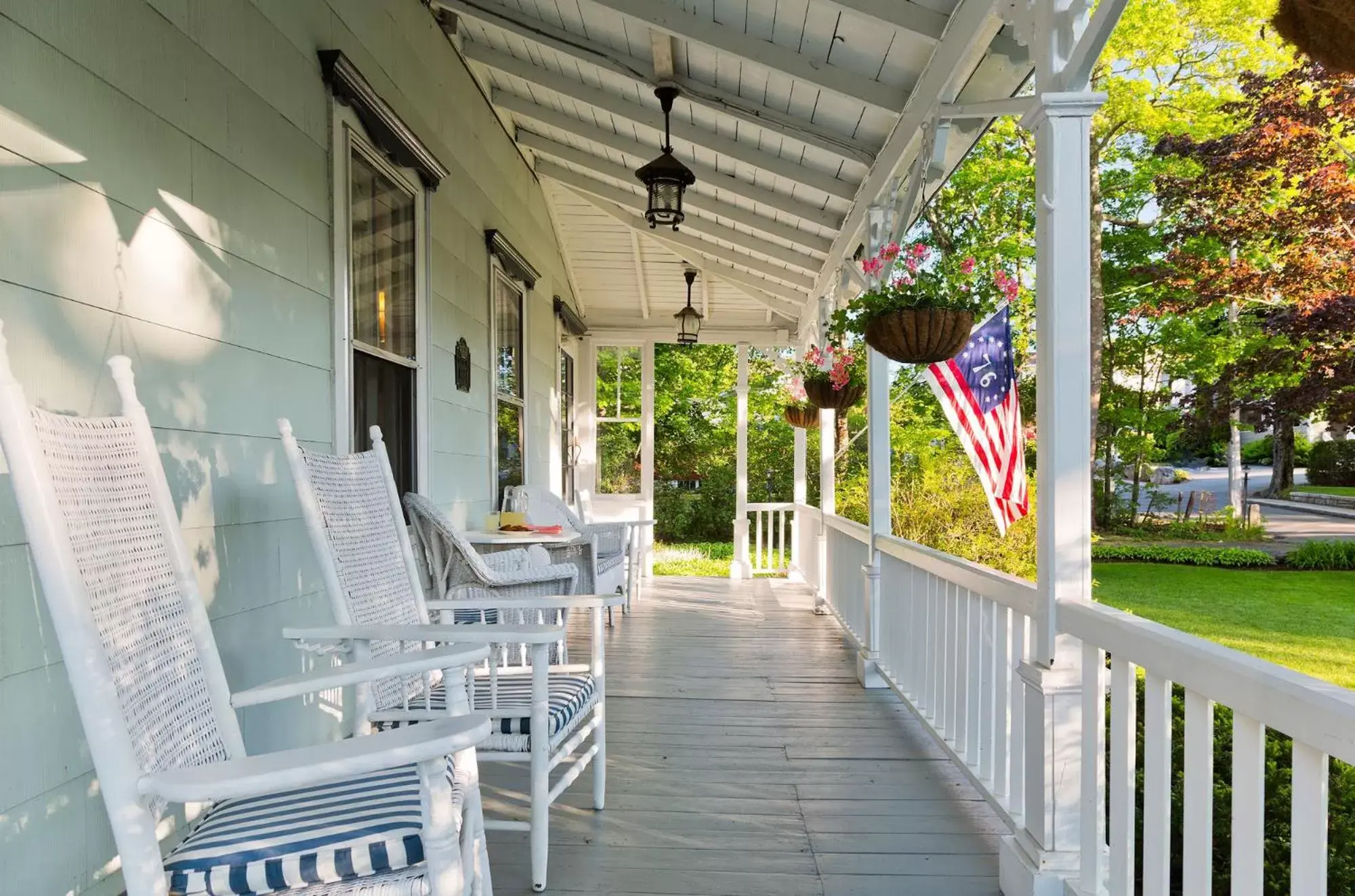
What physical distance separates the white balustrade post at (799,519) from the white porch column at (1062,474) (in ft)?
18.9

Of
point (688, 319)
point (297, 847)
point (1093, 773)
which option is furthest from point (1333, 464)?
point (297, 847)

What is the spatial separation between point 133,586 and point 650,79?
11.1ft

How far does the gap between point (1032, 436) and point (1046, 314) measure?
9697 millimetres

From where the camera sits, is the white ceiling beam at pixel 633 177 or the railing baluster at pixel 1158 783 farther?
the white ceiling beam at pixel 633 177

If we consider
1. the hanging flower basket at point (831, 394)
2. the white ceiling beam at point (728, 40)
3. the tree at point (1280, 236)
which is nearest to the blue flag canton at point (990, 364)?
the white ceiling beam at point (728, 40)

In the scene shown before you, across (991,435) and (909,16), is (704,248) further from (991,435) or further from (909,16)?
(909,16)

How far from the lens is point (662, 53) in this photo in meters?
3.91

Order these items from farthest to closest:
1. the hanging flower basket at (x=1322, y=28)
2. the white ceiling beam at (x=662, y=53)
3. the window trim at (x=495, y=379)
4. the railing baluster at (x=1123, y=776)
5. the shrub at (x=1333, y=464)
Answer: the shrub at (x=1333, y=464) → the window trim at (x=495, y=379) → the white ceiling beam at (x=662, y=53) → the railing baluster at (x=1123, y=776) → the hanging flower basket at (x=1322, y=28)

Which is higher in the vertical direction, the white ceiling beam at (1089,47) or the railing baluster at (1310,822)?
the white ceiling beam at (1089,47)

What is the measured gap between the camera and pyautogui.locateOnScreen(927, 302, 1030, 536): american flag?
404cm

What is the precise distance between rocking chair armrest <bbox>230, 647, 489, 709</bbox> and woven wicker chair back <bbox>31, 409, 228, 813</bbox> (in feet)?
0.29

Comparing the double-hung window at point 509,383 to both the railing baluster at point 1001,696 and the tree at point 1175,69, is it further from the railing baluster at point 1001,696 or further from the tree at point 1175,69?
the tree at point 1175,69

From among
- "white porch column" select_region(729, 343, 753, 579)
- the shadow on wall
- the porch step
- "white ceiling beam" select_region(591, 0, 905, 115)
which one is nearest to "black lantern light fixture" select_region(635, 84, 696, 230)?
"white ceiling beam" select_region(591, 0, 905, 115)

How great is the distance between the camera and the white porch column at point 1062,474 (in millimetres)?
2152
